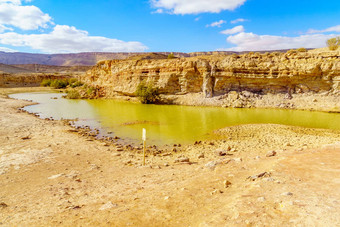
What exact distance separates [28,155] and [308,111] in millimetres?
22757

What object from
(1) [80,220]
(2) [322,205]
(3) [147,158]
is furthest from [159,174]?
(2) [322,205]

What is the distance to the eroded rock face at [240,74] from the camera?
2164cm

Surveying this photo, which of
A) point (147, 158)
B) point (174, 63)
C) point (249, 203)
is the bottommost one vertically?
point (147, 158)

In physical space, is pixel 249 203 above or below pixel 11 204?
A: above

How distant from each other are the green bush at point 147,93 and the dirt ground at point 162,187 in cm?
1819

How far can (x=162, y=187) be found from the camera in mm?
5070

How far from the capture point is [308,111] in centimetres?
2045

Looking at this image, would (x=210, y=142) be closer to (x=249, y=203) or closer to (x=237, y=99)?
(x=249, y=203)

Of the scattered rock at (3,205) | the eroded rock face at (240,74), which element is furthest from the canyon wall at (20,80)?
the scattered rock at (3,205)

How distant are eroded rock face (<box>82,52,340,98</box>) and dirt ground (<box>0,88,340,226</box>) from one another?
16372mm

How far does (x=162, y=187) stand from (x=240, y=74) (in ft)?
72.7

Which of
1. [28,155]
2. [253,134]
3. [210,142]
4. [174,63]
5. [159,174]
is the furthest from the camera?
[174,63]

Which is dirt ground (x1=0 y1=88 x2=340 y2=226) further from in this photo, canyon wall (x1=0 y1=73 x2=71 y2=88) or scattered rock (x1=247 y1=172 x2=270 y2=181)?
canyon wall (x1=0 y1=73 x2=71 y2=88)

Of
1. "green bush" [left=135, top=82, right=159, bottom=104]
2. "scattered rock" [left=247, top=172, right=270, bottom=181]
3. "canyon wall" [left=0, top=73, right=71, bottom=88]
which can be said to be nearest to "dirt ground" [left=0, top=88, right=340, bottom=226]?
"scattered rock" [left=247, top=172, right=270, bottom=181]
